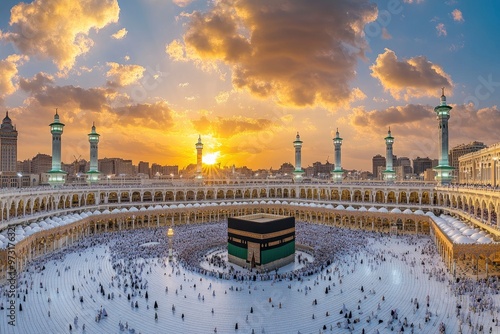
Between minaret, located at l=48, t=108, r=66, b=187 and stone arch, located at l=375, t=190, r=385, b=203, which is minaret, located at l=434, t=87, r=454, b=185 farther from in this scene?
minaret, located at l=48, t=108, r=66, b=187

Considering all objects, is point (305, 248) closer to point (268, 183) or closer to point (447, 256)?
point (447, 256)

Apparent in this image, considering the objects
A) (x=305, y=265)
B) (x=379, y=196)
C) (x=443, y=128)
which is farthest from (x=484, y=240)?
(x=379, y=196)

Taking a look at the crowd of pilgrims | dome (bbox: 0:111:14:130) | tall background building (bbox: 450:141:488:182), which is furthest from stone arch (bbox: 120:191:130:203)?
tall background building (bbox: 450:141:488:182)

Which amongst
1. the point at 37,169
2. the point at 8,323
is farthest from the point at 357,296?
the point at 37,169

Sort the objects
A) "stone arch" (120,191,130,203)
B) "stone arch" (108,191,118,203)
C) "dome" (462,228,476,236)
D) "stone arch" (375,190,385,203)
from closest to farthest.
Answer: "dome" (462,228,476,236) → "stone arch" (108,191,118,203) → "stone arch" (375,190,385,203) → "stone arch" (120,191,130,203)

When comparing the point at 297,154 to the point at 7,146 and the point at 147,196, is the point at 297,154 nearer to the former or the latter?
the point at 147,196
